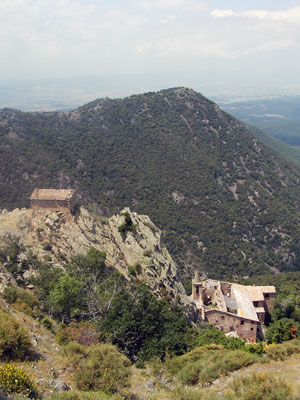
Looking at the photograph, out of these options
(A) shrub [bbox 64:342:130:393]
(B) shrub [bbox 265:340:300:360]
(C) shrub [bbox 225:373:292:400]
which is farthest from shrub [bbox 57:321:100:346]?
(B) shrub [bbox 265:340:300:360]

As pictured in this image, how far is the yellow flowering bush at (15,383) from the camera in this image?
30.4 feet

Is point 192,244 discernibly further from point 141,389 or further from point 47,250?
point 141,389

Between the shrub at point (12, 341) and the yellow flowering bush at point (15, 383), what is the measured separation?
65.5 inches

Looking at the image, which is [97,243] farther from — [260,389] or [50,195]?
[260,389]

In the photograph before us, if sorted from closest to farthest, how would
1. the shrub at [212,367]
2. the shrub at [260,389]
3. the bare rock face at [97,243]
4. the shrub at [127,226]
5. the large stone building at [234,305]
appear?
the shrub at [260,389] < the shrub at [212,367] < the bare rock face at [97,243] < the large stone building at [234,305] < the shrub at [127,226]

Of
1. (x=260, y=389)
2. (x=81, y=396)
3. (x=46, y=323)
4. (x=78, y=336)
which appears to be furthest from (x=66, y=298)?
(x=260, y=389)

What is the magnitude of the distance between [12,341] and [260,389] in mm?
8760

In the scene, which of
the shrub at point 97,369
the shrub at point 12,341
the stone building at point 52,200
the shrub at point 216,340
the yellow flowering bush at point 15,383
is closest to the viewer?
the yellow flowering bush at point 15,383

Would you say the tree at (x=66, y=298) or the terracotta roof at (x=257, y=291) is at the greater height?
the tree at (x=66, y=298)

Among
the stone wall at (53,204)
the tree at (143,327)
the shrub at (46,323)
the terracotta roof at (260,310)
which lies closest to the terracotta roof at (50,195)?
the stone wall at (53,204)

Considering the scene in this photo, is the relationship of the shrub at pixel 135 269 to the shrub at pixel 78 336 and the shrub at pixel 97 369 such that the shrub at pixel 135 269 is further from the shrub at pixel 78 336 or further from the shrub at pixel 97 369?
the shrub at pixel 97 369

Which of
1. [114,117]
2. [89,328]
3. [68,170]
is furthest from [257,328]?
[114,117]

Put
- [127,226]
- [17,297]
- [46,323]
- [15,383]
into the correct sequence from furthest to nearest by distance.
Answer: [127,226]
[17,297]
[46,323]
[15,383]

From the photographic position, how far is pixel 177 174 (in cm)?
8781
